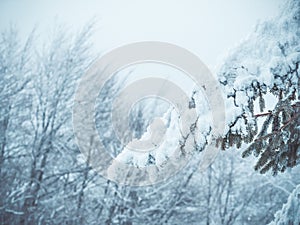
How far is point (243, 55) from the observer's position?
2229mm

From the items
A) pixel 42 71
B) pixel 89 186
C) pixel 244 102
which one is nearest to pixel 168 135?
pixel 244 102

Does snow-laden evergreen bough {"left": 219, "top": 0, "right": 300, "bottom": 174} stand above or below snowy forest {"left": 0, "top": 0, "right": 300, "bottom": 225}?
below

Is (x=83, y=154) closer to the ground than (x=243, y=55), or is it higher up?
higher up

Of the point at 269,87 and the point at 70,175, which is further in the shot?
the point at 70,175

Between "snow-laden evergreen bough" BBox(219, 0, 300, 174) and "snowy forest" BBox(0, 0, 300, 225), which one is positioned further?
"snowy forest" BBox(0, 0, 300, 225)

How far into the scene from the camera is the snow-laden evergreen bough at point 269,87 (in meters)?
2.05

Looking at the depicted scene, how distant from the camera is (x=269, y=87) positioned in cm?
208

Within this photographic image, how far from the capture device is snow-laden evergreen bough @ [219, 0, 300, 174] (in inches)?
80.7

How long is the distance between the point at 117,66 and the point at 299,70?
9.64m

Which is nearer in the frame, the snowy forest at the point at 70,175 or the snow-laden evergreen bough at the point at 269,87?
the snow-laden evergreen bough at the point at 269,87

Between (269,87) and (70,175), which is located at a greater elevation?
(70,175)

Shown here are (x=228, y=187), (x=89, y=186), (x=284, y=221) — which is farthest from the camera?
(x=228, y=187)

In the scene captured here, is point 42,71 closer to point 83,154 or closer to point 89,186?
point 83,154

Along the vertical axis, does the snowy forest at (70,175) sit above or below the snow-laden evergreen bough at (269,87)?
above
